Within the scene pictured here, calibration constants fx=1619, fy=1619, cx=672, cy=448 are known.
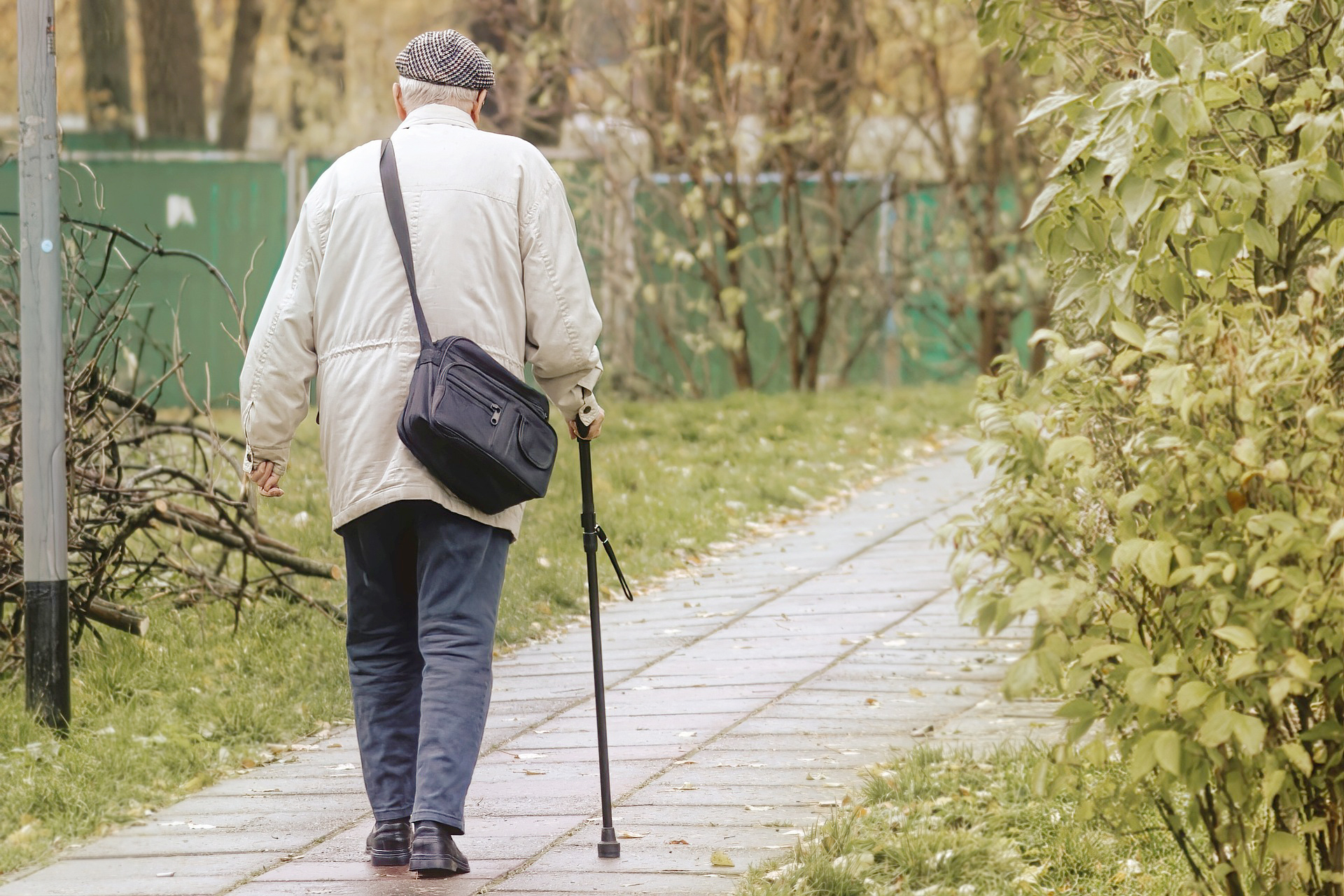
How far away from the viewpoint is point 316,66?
55.6 feet

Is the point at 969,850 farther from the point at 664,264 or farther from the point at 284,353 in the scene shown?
the point at 664,264

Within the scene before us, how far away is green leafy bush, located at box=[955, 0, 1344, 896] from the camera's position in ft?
8.29

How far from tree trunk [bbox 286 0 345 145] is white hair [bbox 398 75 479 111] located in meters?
12.9

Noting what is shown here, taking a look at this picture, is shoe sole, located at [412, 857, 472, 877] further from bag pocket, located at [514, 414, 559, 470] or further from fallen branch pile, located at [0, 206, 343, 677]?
fallen branch pile, located at [0, 206, 343, 677]

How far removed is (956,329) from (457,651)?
13441 mm

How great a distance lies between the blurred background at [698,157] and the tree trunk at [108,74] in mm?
26

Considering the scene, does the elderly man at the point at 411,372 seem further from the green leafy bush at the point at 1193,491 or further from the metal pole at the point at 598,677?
the green leafy bush at the point at 1193,491

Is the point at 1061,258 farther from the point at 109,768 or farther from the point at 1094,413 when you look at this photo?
the point at 109,768

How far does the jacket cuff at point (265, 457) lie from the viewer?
4.02 metres

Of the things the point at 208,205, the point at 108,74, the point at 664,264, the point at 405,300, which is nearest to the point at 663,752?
the point at 405,300

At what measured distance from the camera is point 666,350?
15.6 meters

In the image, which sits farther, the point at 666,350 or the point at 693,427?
the point at 666,350

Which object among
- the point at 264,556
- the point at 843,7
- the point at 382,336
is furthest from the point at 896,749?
the point at 843,7

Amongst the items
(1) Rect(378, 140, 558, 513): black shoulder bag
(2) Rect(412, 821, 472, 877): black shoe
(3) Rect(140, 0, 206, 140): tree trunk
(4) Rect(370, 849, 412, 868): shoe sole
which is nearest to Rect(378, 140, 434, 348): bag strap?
(1) Rect(378, 140, 558, 513): black shoulder bag
